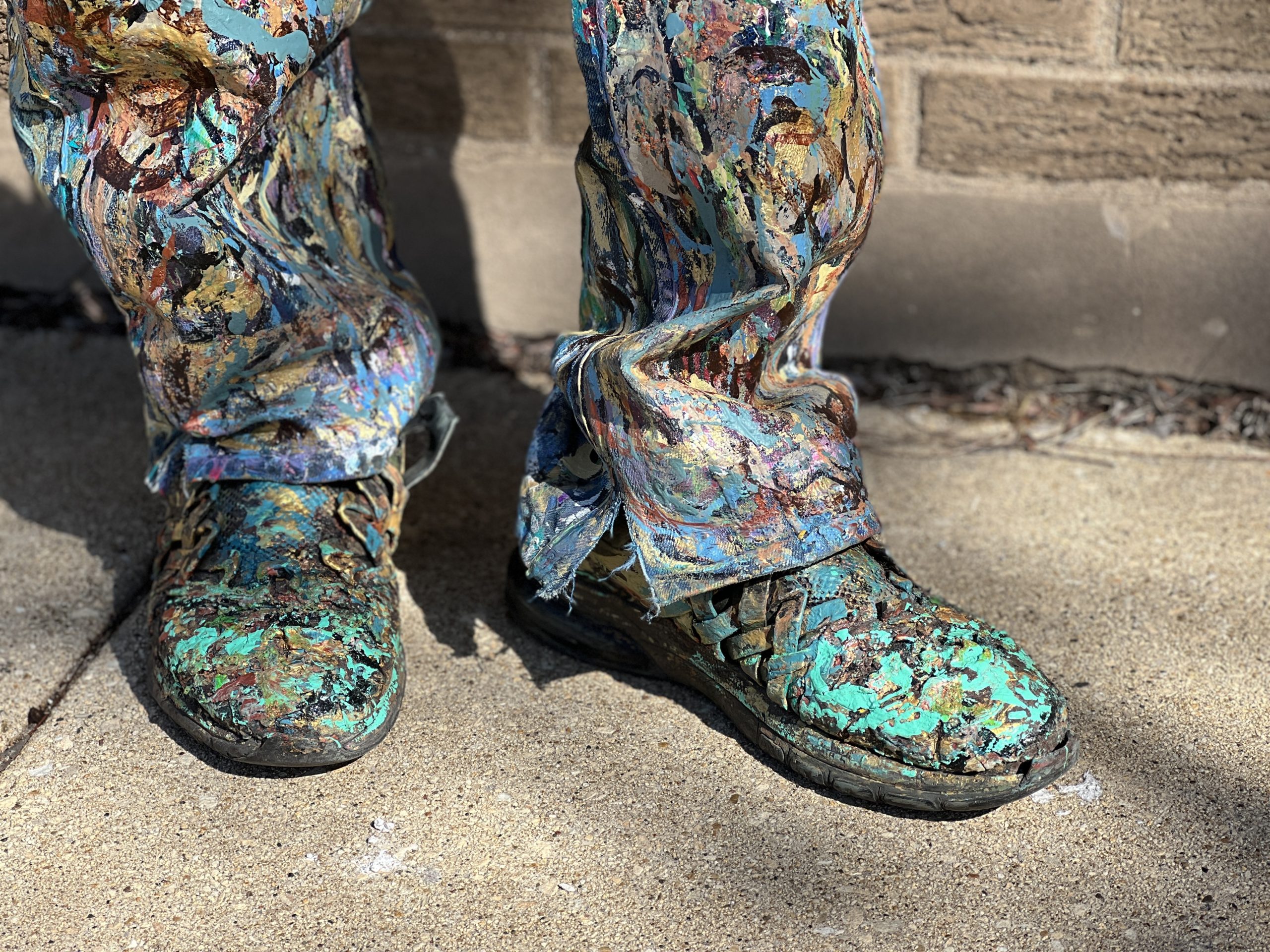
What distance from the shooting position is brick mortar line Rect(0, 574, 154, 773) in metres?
1.22

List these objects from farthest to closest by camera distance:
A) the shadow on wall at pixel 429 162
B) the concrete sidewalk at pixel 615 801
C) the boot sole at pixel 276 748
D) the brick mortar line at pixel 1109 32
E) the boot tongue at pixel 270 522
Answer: the shadow on wall at pixel 429 162
the brick mortar line at pixel 1109 32
the boot tongue at pixel 270 522
the boot sole at pixel 276 748
the concrete sidewalk at pixel 615 801

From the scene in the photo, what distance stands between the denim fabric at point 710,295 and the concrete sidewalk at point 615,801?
0.18 meters

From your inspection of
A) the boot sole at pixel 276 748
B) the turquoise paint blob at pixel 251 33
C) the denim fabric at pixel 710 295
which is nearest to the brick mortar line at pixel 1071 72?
the denim fabric at pixel 710 295

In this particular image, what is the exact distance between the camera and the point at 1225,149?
1.77 m

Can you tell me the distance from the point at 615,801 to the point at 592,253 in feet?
1.74

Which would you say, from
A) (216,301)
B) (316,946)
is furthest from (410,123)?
(316,946)

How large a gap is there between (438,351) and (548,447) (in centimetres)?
27

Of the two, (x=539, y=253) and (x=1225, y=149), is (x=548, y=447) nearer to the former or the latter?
(x=539, y=253)

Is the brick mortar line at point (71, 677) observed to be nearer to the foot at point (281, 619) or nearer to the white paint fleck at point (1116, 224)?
the foot at point (281, 619)

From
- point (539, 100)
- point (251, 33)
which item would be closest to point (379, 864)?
point (251, 33)

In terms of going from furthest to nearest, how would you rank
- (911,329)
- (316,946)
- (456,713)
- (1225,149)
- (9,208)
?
(9,208), (911,329), (1225,149), (456,713), (316,946)

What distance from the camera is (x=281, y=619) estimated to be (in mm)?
1207

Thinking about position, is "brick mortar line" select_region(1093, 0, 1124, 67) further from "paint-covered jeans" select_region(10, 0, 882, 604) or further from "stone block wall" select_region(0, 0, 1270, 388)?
"paint-covered jeans" select_region(10, 0, 882, 604)

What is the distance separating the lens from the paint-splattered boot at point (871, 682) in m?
1.11
